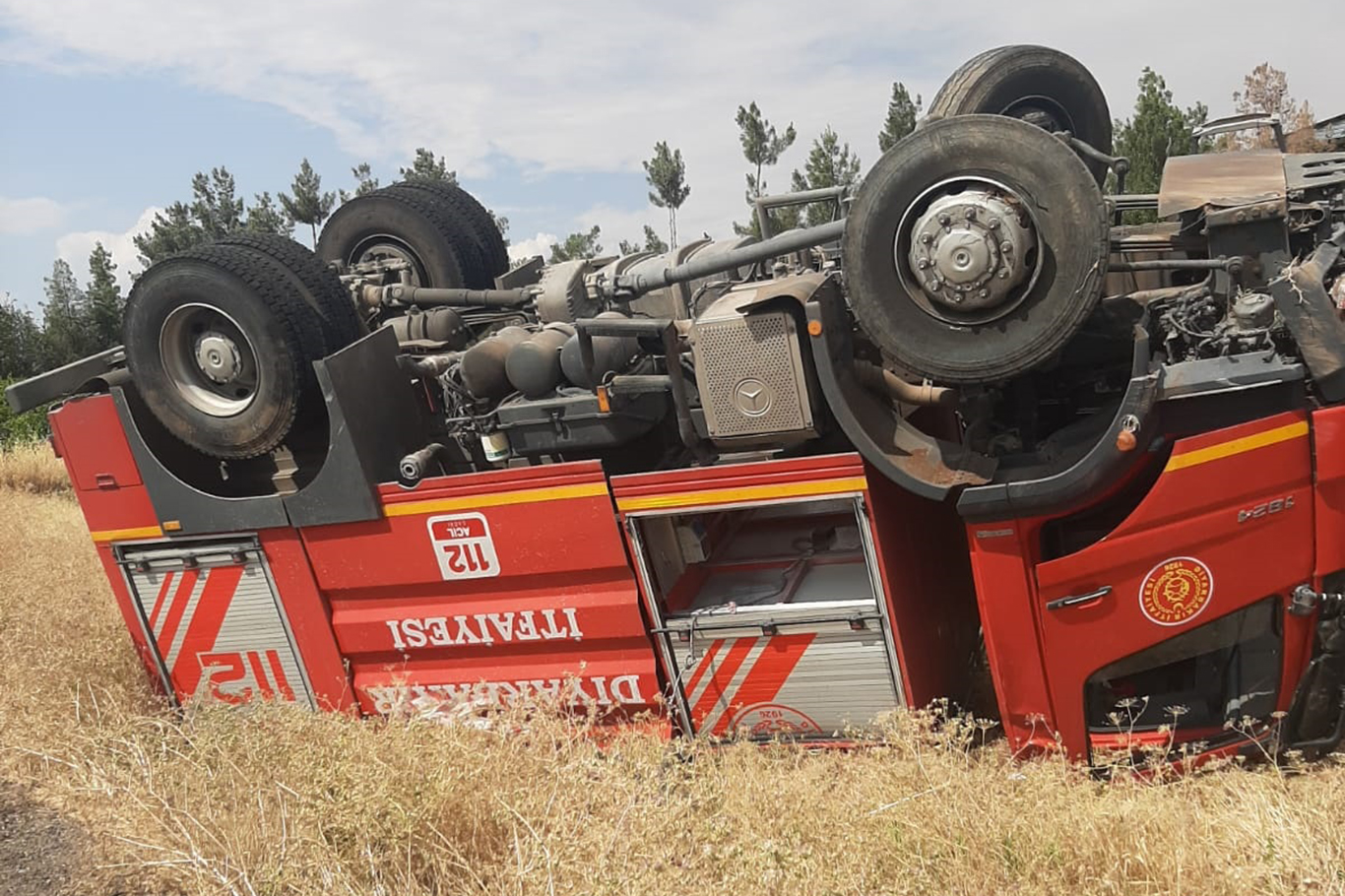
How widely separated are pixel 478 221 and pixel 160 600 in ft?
9.37

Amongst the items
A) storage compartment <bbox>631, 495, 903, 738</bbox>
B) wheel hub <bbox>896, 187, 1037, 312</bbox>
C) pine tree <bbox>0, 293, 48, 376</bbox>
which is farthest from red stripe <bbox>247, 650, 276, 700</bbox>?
pine tree <bbox>0, 293, 48, 376</bbox>

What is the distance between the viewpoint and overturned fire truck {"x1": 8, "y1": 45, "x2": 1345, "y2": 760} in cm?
309

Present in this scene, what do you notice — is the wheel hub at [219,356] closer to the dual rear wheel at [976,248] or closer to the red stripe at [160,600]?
the red stripe at [160,600]

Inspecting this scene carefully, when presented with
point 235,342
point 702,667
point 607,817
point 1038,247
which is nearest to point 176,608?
point 235,342

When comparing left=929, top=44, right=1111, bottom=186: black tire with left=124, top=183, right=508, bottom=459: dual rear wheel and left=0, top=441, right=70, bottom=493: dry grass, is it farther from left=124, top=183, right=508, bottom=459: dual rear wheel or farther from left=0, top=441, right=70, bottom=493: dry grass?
left=0, top=441, right=70, bottom=493: dry grass

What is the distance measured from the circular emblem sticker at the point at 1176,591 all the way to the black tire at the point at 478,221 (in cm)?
426

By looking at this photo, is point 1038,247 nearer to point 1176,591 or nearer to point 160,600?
point 1176,591

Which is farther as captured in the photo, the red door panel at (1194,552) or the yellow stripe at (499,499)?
the yellow stripe at (499,499)

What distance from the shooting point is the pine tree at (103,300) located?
27469mm

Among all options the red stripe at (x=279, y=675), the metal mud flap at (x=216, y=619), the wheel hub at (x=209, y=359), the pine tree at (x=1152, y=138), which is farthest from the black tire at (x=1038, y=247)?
the pine tree at (x=1152, y=138)

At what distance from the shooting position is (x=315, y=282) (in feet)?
14.4

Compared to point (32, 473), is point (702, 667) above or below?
below

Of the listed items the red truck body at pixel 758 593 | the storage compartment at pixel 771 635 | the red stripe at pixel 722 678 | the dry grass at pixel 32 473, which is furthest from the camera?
the dry grass at pixel 32 473

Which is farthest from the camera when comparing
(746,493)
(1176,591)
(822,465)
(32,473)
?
(32,473)
